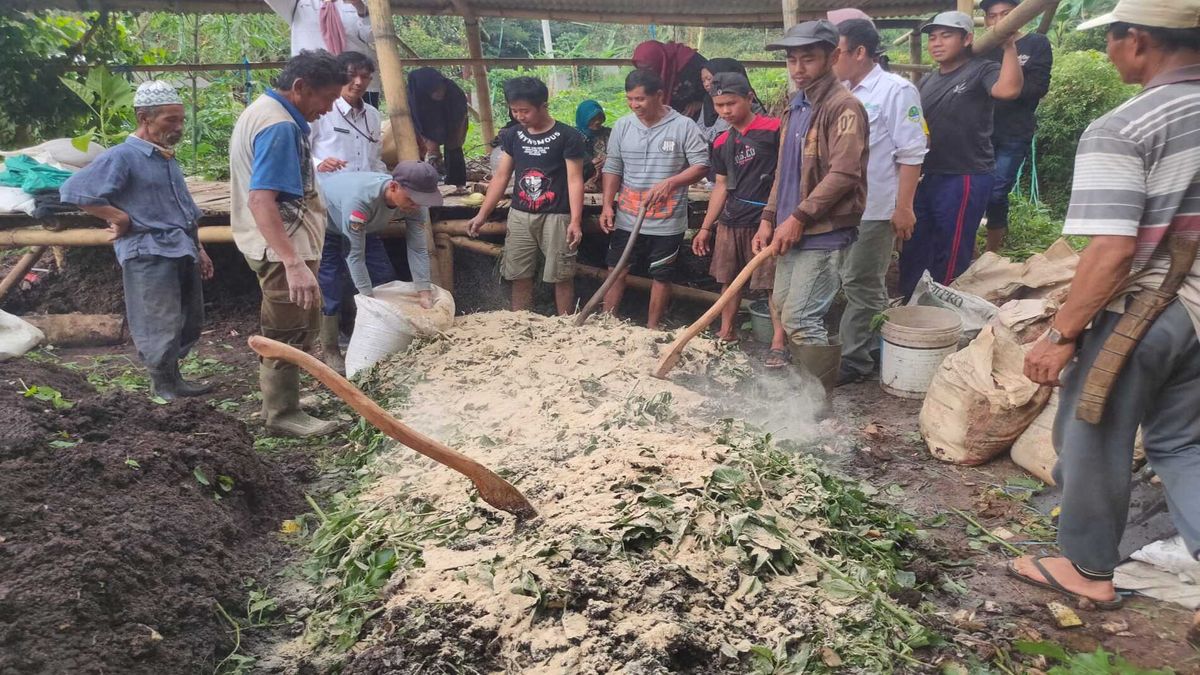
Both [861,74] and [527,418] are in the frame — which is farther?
[861,74]

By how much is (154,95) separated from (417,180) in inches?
55.0

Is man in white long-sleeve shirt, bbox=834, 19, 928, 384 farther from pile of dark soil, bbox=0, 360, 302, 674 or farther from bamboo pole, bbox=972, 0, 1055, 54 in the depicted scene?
pile of dark soil, bbox=0, 360, 302, 674

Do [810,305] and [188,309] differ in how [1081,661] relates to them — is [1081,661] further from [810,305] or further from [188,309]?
[188,309]

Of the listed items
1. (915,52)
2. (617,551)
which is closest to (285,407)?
(617,551)

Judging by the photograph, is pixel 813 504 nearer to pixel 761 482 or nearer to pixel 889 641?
pixel 761 482

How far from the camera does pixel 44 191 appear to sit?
5.38m

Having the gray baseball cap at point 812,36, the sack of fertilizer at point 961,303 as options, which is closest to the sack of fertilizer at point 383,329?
the gray baseball cap at point 812,36

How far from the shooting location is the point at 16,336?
492cm

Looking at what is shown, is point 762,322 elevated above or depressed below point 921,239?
below

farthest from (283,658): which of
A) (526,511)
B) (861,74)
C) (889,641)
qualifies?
(861,74)

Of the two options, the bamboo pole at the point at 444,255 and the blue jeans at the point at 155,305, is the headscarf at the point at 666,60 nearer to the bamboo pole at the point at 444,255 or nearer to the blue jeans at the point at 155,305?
the bamboo pole at the point at 444,255

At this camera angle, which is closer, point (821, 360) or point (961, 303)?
point (821, 360)

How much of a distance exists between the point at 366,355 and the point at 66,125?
4.84 meters

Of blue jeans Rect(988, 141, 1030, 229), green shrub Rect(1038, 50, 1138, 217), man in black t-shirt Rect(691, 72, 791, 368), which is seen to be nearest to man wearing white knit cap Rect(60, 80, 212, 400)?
man in black t-shirt Rect(691, 72, 791, 368)
